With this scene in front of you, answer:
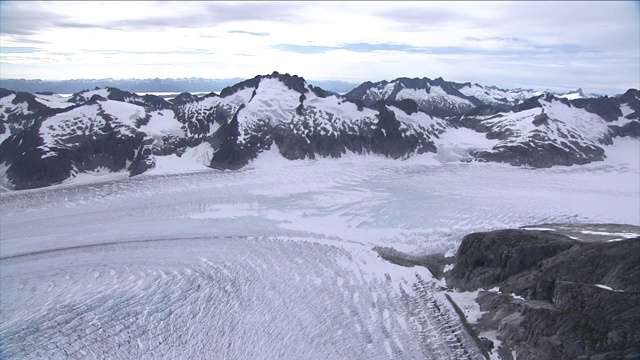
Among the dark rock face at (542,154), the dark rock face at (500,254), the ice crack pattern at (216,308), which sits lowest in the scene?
the ice crack pattern at (216,308)

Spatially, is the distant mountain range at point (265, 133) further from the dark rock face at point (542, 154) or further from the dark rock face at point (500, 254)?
the dark rock face at point (500, 254)

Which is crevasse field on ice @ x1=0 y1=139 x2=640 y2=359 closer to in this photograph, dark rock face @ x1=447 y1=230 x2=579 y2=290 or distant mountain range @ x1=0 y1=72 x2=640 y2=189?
dark rock face @ x1=447 y1=230 x2=579 y2=290

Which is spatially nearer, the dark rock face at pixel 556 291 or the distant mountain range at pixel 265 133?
the dark rock face at pixel 556 291

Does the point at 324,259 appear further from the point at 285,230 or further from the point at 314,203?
the point at 314,203

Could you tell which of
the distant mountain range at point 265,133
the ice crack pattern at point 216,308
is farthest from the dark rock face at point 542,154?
the ice crack pattern at point 216,308

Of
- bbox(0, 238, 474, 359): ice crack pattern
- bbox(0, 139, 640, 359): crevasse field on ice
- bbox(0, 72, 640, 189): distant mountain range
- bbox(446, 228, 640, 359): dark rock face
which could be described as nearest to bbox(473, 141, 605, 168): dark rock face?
bbox(0, 72, 640, 189): distant mountain range

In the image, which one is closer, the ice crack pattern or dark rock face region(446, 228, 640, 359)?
dark rock face region(446, 228, 640, 359)
